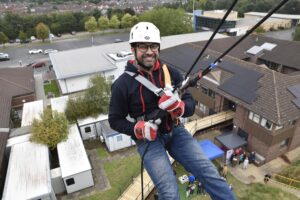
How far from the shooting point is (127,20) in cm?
7606

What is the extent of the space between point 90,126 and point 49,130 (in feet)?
15.1

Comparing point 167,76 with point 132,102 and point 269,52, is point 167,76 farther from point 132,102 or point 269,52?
point 269,52

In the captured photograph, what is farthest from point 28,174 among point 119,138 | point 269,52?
point 269,52

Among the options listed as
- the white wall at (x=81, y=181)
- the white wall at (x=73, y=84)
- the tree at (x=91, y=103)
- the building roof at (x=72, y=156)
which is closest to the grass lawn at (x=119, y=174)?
the white wall at (x=81, y=181)

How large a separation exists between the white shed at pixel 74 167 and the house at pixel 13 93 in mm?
6851

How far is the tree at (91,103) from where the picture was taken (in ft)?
80.9

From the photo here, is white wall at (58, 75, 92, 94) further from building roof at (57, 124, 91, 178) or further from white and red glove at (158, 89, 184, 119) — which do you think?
white and red glove at (158, 89, 184, 119)

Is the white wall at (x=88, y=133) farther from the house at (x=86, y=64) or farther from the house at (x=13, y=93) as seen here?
the house at (x=86, y=64)

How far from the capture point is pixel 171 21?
6328 cm

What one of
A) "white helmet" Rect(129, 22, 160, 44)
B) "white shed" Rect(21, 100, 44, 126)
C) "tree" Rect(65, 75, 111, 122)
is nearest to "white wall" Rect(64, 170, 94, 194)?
"tree" Rect(65, 75, 111, 122)

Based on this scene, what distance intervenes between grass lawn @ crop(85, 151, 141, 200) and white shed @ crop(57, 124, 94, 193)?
1.51 meters

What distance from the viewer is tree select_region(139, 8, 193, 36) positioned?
62906mm

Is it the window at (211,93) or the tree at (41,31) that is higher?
the tree at (41,31)

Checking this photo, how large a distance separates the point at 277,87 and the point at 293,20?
78.3 meters
